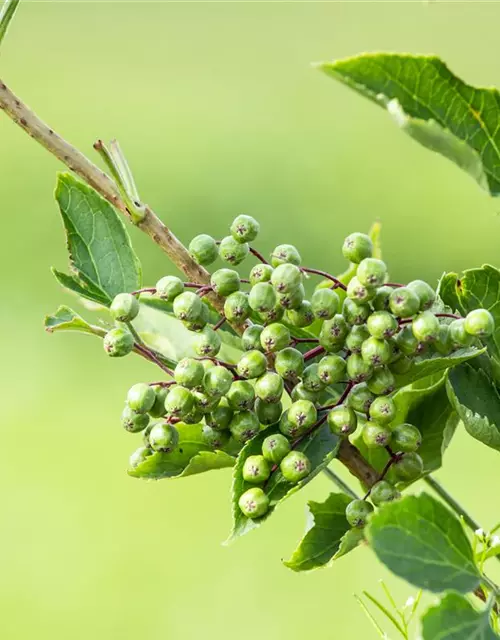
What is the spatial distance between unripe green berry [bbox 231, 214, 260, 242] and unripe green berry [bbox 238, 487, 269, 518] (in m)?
0.11

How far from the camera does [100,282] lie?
455 mm

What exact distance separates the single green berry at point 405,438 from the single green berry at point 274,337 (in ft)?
0.21

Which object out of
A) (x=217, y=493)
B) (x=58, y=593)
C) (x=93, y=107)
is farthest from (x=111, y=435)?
(x=93, y=107)

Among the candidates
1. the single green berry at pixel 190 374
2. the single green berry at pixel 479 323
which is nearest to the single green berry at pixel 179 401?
the single green berry at pixel 190 374

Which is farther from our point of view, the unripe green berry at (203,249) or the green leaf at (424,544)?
the unripe green berry at (203,249)

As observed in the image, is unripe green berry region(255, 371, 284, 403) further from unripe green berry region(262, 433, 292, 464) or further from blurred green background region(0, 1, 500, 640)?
blurred green background region(0, 1, 500, 640)

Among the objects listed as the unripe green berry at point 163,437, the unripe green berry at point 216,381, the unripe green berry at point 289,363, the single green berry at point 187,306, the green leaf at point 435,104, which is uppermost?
the green leaf at point 435,104

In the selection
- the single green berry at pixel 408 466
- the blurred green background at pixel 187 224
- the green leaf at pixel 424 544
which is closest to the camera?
the green leaf at pixel 424 544

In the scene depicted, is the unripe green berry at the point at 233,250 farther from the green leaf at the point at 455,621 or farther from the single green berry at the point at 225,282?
the green leaf at the point at 455,621

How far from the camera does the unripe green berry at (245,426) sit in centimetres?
38

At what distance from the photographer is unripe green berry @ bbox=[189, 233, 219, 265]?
41cm

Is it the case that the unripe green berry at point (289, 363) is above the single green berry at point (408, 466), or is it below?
above

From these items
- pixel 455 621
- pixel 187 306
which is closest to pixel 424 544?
pixel 455 621

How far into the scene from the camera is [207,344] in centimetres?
39
